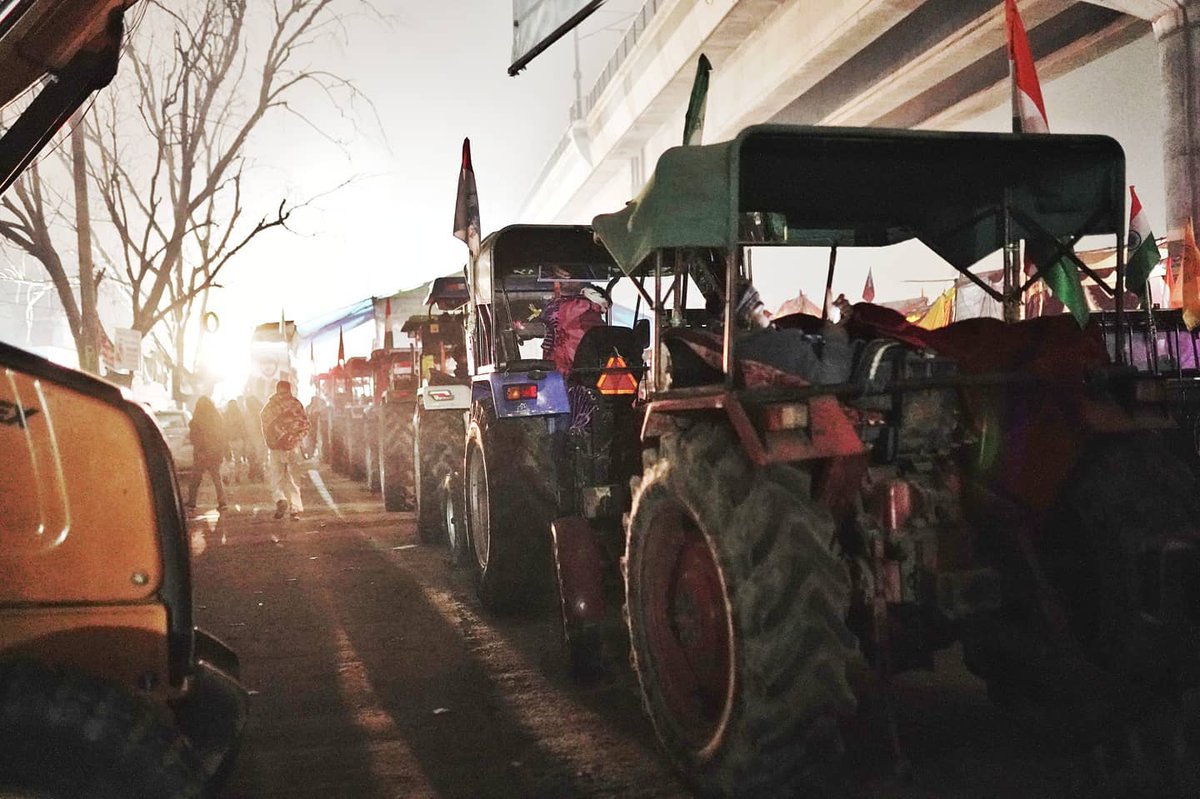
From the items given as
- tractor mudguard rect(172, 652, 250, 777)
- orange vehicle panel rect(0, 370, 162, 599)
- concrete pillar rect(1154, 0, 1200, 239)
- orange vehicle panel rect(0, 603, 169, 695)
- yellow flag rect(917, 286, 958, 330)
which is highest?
concrete pillar rect(1154, 0, 1200, 239)

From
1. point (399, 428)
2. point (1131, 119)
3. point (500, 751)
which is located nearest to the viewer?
point (500, 751)

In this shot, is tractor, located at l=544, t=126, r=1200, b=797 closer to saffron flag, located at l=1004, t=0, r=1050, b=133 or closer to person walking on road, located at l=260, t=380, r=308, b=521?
saffron flag, located at l=1004, t=0, r=1050, b=133

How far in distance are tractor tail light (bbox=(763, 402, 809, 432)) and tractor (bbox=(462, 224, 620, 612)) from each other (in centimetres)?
347

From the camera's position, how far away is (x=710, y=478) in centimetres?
362

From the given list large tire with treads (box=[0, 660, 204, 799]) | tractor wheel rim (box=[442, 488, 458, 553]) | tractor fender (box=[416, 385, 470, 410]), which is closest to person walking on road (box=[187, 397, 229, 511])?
tractor wheel rim (box=[442, 488, 458, 553])

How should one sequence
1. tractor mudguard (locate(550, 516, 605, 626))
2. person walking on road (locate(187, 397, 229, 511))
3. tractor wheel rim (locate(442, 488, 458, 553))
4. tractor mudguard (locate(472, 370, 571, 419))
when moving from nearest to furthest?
tractor mudguard (locate(550, 516, 605, 626))
tractor mudguard (locate(472, 370, 571, 419))
tractor wheel rim (locate(442, 488, 458, 553))
person walking on road (locate(187, 397, 229, 511))

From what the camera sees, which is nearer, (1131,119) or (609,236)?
(609,236)

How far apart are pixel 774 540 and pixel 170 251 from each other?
20.1m

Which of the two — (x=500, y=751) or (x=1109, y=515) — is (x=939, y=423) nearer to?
(x=1109, y=515)

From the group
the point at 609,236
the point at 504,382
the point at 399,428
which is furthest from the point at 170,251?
the point at 609,236

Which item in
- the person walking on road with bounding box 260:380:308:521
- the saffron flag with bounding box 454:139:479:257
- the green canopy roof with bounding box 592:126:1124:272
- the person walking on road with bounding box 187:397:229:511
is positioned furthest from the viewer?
the person walking on road with bounding box 187:397:229:511

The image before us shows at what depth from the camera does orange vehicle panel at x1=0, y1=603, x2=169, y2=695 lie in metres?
2.76

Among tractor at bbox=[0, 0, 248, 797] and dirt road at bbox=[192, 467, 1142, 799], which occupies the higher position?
tractor at bbox=[0, 0, 248, 797]

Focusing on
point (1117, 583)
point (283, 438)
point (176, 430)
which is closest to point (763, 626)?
point (1117, 583)
